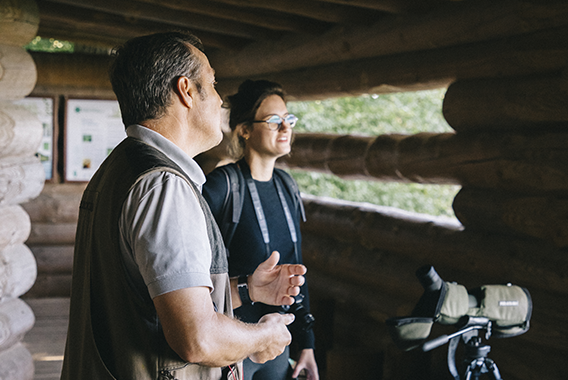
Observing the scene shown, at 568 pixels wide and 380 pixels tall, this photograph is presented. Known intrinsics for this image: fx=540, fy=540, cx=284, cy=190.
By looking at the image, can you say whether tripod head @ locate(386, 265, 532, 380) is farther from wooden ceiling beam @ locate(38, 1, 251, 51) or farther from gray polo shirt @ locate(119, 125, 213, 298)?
wooden ceiling beam @ locate(38, 1, 251, 51)

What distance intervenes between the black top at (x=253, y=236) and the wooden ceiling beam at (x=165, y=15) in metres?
3.08

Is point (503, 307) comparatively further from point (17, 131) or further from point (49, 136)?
point (49, 136)

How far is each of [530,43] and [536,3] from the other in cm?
23

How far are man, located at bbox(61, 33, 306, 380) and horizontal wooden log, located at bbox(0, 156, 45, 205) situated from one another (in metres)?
3.16

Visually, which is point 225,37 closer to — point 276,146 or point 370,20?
point 370,20

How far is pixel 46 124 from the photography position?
710cm

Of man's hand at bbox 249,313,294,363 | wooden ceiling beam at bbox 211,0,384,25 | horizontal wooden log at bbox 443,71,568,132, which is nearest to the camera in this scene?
man's hand at bbox 249,313,294,363

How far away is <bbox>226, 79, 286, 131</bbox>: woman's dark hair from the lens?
10.5ft

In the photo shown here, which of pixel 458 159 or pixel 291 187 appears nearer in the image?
pixel 291 187

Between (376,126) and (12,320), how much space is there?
535 inches

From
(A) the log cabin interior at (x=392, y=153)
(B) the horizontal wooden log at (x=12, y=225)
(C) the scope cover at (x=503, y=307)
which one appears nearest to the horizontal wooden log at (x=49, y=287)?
(A) the log cabin interior at (x=392, y=153)

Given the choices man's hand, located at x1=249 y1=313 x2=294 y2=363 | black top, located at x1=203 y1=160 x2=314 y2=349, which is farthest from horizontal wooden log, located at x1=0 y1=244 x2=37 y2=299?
man's hand, located at x1=249 y1=313 x2=294 y2=363

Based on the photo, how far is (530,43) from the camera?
3.25 m

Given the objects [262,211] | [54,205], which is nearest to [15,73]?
[262,211]
